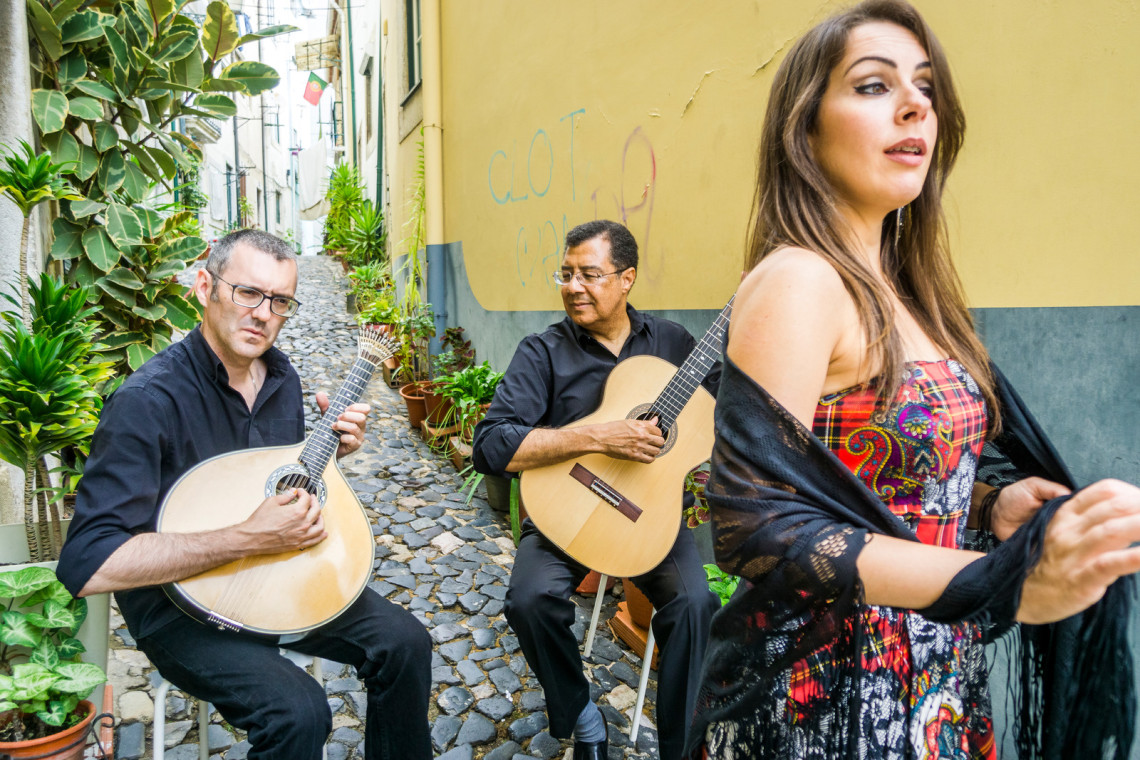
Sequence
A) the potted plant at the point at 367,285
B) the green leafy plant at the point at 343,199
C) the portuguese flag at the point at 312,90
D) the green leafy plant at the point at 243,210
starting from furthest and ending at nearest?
the green leafy plant at the point at 243,210, the portuguese flag at the point at 312,90, the green leafy plant at the point at 343,199, the potted plant at the point at 367,285

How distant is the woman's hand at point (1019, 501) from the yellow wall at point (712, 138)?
83 cm

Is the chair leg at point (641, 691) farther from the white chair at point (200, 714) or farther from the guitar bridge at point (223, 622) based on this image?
the guitar bridge at point (223, 622)

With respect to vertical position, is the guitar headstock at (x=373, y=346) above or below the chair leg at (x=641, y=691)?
above

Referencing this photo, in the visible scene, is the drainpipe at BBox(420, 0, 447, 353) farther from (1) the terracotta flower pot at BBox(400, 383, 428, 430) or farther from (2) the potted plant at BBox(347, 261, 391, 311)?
(2) the potted plant at BBox(347, 261, 391, 311)

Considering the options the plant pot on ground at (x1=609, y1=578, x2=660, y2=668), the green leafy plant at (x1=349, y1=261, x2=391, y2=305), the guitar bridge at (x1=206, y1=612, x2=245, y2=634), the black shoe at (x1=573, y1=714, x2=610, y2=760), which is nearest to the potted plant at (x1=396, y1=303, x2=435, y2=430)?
the green leafy plant at (x1=349, y1=261, x2=391, y2=305)

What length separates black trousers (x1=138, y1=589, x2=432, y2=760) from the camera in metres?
1.79

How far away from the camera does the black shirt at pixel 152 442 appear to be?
1719mm

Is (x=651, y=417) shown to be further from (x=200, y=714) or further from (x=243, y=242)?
(x=200, y=714)

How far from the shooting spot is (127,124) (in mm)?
3551

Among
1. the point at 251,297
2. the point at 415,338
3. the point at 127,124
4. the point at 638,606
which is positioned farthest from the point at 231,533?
the point at 415,338

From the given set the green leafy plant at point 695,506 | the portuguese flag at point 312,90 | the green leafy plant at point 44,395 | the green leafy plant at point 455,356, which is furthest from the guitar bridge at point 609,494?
the portuguese flag at point 312,90

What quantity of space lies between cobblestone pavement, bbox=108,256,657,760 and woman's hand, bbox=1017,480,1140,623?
2014 mm

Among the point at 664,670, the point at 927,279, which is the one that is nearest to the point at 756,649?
the point at 927,279

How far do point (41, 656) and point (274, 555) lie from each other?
737 millimetres
